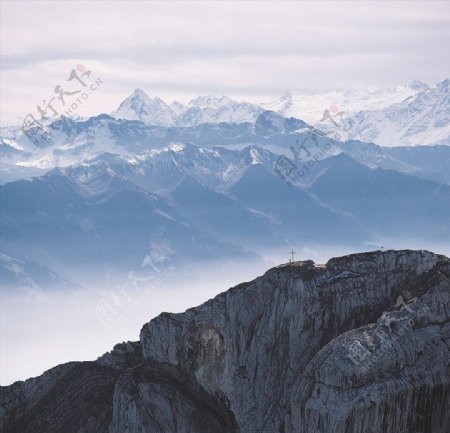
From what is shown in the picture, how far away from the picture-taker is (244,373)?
52.4 m

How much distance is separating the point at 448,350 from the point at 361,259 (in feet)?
25.8

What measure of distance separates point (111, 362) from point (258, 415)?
1205 cm

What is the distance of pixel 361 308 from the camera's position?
169 feet

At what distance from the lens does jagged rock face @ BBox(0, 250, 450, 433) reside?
1789 inches

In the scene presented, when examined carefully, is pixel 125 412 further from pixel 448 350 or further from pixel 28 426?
pixel 448 350

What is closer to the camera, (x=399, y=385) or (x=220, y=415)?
(x=399, y=385)

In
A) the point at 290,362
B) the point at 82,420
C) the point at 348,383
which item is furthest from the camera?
the point at 82,420

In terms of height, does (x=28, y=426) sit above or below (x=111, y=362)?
below

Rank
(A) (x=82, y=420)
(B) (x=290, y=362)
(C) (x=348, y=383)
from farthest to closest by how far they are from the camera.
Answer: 1. (A) (x=82, y=420)
2. (B) (x=290, y=362)
3. (C) (x=348, y=383)

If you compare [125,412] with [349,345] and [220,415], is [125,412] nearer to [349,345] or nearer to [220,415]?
[220,415]

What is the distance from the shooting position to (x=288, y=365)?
5116 centimetres

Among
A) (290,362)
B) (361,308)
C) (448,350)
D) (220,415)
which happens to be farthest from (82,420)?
(448,350)

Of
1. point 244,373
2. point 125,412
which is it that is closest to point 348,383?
point 244,373

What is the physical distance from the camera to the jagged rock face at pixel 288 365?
4544 cm
